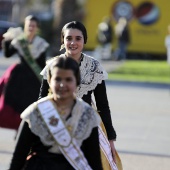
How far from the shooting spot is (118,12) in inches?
1380

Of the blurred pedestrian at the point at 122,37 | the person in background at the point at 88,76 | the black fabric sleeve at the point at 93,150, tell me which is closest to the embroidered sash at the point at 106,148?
the person in background at the point at 88,76

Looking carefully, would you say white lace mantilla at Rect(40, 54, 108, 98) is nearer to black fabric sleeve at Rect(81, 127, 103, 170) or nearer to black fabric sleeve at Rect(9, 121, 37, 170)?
black fabric sleeve at Rect(81, 127, 103, 170)

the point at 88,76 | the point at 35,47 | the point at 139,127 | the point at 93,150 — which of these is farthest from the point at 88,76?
the point at 139,127

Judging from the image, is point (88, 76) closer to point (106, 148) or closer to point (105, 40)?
point (106, 148)

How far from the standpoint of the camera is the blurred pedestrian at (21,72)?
33.5 ft


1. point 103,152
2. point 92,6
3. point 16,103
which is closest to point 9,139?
point 16,103

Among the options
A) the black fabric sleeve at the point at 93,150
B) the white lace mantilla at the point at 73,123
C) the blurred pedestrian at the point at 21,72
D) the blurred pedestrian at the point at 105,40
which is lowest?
the blurred pedestrian at the point at 105,40

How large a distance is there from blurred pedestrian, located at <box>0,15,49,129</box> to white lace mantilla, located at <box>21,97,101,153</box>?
18.4 feet

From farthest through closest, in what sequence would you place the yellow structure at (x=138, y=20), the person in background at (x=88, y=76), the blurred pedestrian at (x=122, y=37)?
the yellow structure at (x=138, y=20)
the blurred pedestrian at (x=122, y=37)
the person in background at (x=88, y=76)

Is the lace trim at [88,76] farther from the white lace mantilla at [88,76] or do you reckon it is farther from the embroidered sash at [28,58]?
the embroidered sash at [28,58]

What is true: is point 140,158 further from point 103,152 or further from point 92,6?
point 92,6

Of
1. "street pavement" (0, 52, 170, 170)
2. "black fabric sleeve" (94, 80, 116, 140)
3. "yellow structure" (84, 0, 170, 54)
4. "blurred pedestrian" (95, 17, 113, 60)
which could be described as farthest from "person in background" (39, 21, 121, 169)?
"yellow structure" (84, 0, 170, 54)

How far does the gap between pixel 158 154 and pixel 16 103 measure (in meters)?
2.04

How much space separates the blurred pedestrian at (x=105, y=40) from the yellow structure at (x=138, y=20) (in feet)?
4.72
